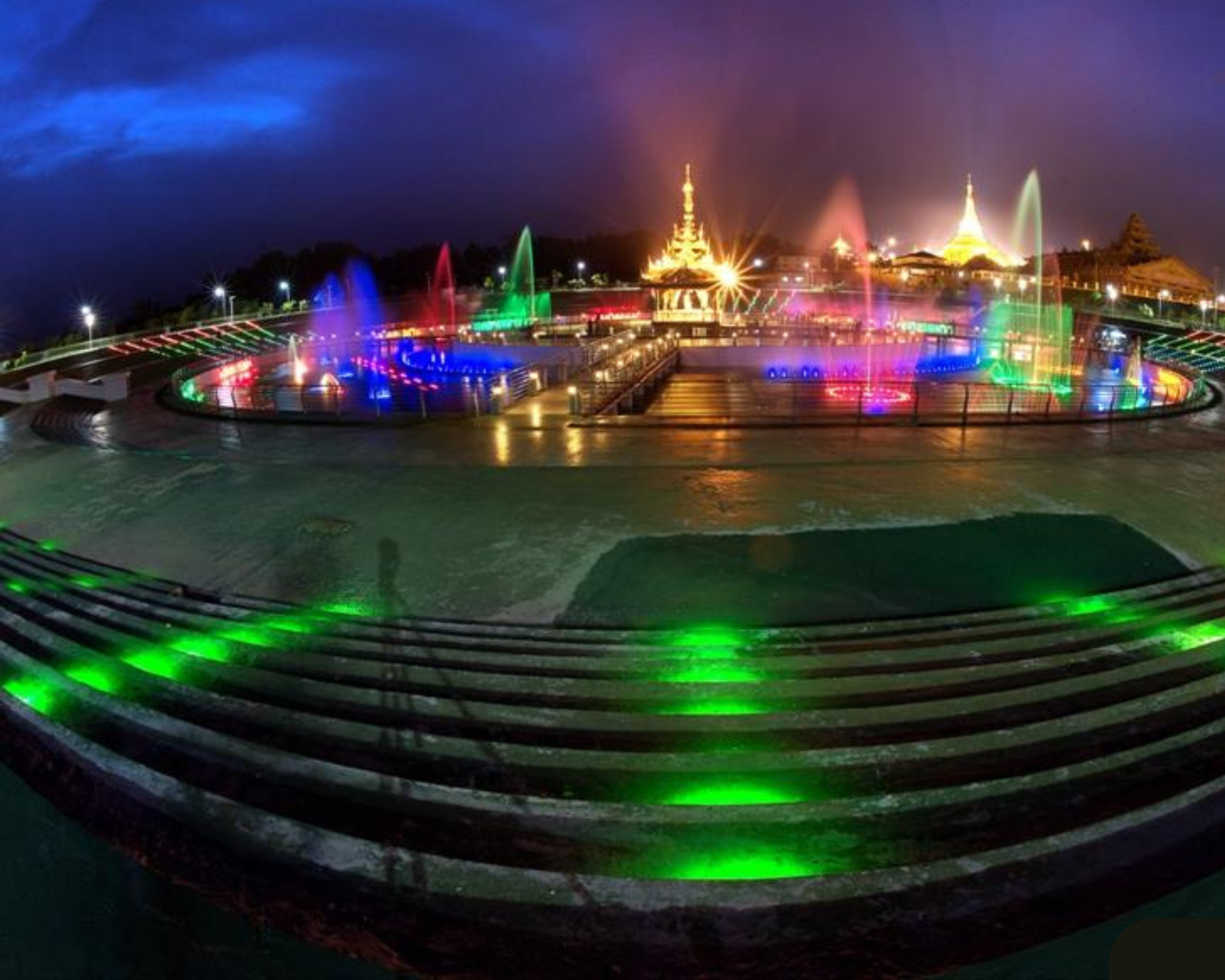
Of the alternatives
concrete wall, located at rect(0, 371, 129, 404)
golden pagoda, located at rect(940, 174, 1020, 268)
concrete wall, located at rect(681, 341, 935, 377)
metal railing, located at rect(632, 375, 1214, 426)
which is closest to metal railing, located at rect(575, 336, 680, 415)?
metal railing, located at rect(632, 375, 1214, 426)

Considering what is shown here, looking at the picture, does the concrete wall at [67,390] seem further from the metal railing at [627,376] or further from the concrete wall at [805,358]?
the concrete wall at [805,358]

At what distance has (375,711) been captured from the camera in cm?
646

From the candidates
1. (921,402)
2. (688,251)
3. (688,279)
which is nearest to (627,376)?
(921,402)

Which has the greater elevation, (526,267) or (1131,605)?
(526,267)

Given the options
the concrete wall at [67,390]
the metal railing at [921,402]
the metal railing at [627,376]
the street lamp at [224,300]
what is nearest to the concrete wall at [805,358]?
the metal railing at [627,376]

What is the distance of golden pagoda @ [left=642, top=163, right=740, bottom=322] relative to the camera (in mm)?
58344

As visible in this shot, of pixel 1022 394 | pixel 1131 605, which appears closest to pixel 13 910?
pixel 1131 605

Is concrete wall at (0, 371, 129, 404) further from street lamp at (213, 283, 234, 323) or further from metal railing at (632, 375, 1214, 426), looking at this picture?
street lamp at (213, 283, 234, 323)

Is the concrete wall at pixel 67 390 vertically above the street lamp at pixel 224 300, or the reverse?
the street lamp at pixel 224 300

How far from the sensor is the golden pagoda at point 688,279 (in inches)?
2297

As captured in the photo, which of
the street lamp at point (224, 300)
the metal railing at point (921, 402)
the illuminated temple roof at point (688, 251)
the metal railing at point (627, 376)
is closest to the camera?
the metal railing at point (921, 402)

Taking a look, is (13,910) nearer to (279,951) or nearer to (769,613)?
(279,951)

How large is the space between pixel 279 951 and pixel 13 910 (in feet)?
6.86

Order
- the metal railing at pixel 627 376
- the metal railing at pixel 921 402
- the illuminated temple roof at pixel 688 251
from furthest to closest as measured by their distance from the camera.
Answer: the illuminated temple roof at pixel 688 251 → the metal railing at pixel 627 376 → the metal railing at pixel 921 402
